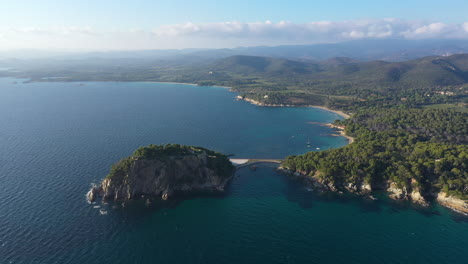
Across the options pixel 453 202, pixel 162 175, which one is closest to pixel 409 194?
pixel 453 202

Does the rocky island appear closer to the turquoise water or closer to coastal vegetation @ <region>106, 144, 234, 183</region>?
coastal vegetation @ <region>106, 144, 234, 183</region>

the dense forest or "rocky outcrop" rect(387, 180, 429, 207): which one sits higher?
the dense forest

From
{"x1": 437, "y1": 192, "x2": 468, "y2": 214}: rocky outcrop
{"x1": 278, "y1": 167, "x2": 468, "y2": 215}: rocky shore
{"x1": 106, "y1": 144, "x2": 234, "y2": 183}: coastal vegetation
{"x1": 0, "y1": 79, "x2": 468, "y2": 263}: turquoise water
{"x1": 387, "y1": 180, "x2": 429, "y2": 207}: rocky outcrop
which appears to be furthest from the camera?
{"x1": 106, "y1": 144, "x2": 234, "y2": 183}: coastal vegetation

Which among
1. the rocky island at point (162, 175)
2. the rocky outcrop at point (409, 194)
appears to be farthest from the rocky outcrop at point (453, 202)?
the rocky island at point (162, 175)

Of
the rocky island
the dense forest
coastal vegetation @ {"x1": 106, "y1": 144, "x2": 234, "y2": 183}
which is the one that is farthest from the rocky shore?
the rocky island

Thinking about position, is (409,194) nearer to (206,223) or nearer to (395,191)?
(395,191)

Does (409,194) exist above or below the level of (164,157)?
below

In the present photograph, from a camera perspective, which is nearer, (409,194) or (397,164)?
(409,194)
